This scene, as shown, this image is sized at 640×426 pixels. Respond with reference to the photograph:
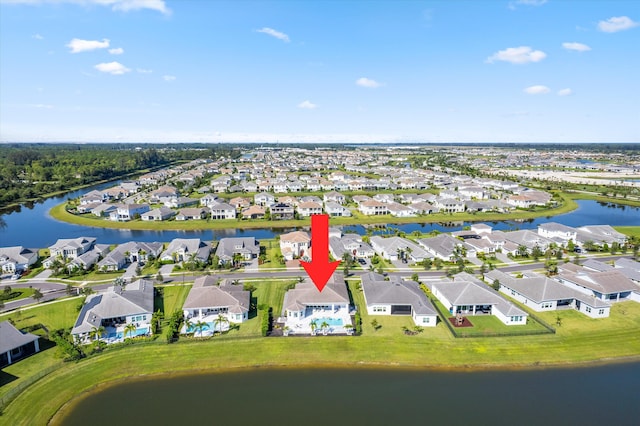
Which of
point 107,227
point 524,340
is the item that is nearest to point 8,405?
point 524,340

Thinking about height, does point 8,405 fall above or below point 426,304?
below

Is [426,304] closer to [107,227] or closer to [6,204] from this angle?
[107,227]

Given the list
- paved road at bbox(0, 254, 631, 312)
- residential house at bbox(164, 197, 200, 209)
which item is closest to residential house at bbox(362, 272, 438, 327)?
paved road at bbox(0, 254, 631, 312)

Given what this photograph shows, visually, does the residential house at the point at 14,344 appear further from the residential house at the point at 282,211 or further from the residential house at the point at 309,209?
the residential house at the point at 309,209

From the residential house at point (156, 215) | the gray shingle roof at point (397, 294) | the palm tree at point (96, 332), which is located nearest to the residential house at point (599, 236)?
the gray shingle roof at point (397, 294)

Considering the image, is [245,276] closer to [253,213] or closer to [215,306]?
[215,306]
